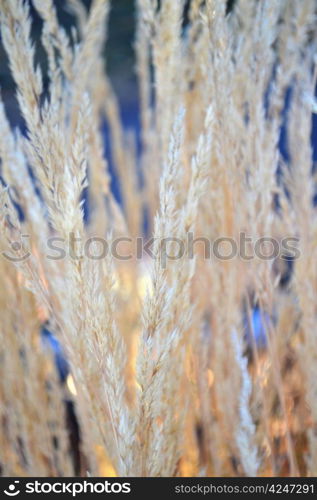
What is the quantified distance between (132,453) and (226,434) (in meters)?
0.52

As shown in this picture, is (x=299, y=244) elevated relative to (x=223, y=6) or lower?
lower

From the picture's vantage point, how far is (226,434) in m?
1.14

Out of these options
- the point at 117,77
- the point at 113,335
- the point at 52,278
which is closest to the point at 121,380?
the point at 113,335

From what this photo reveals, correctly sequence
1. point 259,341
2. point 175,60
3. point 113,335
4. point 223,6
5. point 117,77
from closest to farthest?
point 113,335, point 223,6, point 175,60, point 259,341, point 117,77

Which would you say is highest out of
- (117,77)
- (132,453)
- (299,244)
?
(117,77)

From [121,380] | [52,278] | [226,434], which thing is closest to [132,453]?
[121,380]

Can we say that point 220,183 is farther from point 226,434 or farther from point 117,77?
point 117,77

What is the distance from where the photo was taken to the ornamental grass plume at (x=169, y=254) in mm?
672

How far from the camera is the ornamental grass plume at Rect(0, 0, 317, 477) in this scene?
0.67 meters

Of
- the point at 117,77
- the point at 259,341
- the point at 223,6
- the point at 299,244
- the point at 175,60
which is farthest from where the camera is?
the point at 117,77

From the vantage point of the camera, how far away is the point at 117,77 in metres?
2.93

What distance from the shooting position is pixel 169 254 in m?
0.70

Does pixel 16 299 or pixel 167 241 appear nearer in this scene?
pixel 167 241

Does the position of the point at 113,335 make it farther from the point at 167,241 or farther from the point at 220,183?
the point at 220,183
